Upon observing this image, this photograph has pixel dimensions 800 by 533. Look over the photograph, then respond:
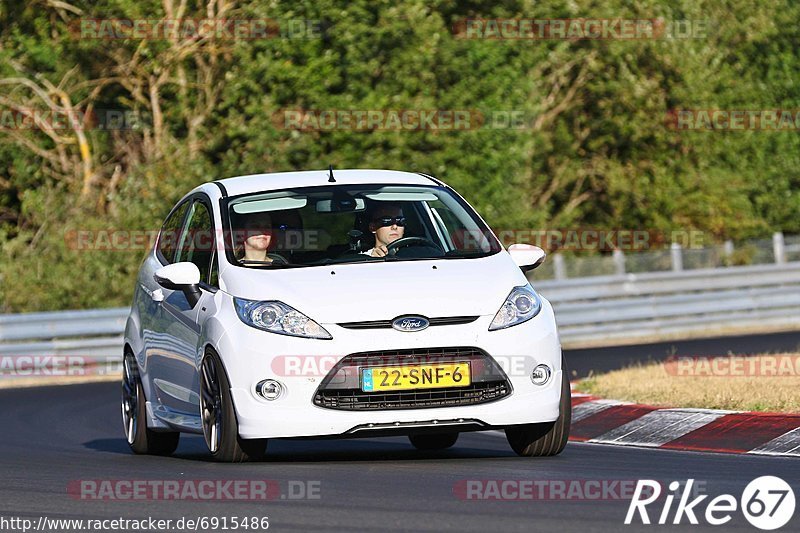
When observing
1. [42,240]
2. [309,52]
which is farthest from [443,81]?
[42,240]

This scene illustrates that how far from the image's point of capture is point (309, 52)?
29.7 metres

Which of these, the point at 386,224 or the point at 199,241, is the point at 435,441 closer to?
the point at 386,224

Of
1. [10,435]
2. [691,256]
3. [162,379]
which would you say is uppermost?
[162,379]

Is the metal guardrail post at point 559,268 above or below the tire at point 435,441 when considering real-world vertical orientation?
below

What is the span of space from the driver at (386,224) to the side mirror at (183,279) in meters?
1.03

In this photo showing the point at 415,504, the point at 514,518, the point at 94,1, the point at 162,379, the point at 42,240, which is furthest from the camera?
the point at 94,1

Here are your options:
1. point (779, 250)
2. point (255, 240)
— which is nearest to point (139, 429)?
point (255, 240)

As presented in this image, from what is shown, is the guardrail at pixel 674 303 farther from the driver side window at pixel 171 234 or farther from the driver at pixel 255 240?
the driver at pixel 255 240

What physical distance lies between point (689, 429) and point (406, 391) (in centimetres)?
257

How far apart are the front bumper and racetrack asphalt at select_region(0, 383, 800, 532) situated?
0.77 ft

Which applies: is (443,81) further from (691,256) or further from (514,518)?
(514,518)

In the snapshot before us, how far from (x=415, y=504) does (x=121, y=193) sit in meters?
21.2

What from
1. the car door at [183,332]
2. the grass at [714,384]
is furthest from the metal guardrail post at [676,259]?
the car door at [183,332]

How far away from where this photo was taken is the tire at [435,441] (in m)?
11.4
